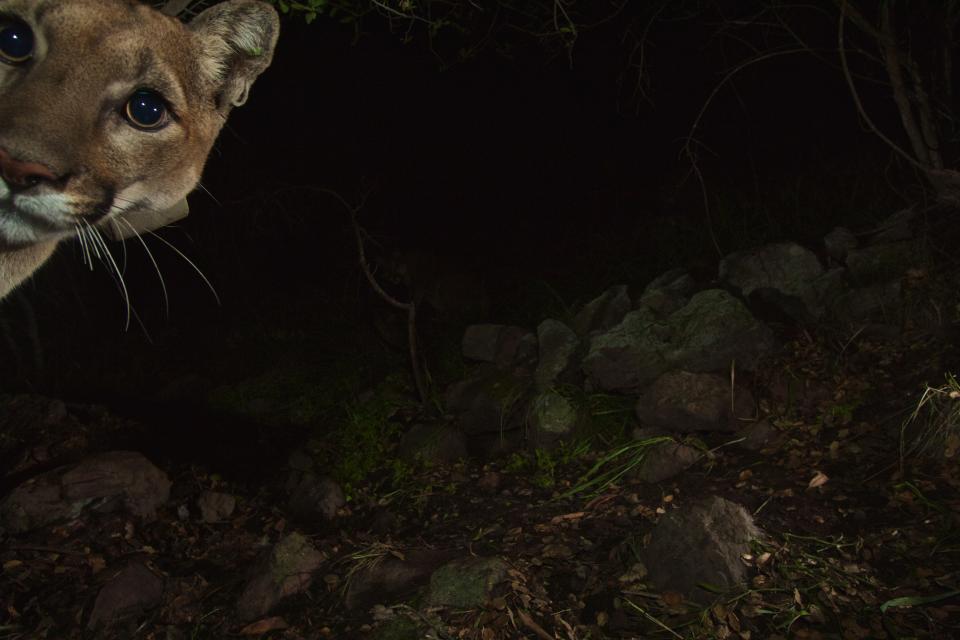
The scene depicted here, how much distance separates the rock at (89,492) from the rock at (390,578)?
2.21m

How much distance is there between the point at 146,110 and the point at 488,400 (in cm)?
355

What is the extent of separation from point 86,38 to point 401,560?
106 inches

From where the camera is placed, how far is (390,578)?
11.4 feet

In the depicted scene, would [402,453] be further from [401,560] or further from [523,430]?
[401,560]

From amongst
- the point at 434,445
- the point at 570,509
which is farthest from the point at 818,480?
the point at 434,445

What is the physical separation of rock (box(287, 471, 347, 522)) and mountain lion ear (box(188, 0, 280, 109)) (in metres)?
2.96

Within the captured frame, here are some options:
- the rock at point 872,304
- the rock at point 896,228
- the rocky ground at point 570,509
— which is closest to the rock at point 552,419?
the rocky ground at point 570,509

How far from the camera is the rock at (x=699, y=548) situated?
2904 millimetres

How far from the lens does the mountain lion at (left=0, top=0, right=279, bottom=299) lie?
6.60 feet

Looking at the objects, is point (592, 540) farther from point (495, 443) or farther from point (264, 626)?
point (495, 443)

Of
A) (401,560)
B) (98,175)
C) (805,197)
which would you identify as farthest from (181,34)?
(805,197)

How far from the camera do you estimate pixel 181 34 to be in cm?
251

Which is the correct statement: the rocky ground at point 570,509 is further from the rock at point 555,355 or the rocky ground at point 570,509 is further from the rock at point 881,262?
the rock at point 881,262

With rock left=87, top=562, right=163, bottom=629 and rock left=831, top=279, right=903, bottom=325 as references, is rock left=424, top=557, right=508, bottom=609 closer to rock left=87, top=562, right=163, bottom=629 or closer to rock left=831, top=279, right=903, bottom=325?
rock left=87, top=562, right=163, bottom=629
